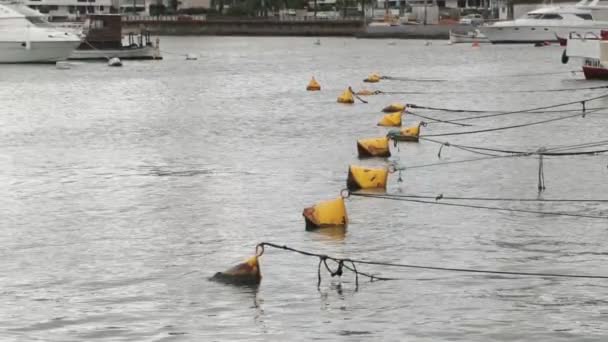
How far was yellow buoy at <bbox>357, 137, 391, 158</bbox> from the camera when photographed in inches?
1291

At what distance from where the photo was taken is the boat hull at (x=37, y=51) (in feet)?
285

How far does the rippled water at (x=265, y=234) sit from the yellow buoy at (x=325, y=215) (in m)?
0.29

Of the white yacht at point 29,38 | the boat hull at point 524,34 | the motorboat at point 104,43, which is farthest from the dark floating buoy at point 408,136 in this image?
the boat hull at point 524,34

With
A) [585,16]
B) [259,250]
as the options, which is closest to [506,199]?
[259,250]

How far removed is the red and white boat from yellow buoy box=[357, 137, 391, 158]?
25.9 m

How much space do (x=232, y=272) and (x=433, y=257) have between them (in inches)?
135

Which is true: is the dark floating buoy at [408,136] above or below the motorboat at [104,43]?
below

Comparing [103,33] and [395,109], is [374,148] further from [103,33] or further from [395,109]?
[103,33]

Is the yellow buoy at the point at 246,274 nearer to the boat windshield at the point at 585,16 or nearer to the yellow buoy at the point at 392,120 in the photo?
the yellow buoy at the point at 392,120

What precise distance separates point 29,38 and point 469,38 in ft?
226

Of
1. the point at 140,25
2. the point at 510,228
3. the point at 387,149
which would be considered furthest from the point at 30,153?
the point at 140,25

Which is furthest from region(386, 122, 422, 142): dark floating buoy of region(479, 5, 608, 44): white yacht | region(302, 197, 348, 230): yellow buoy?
region(479, 5, 608, 44): white yacht

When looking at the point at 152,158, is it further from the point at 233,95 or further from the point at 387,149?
the point at 233,95

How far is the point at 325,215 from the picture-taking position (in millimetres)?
22641
